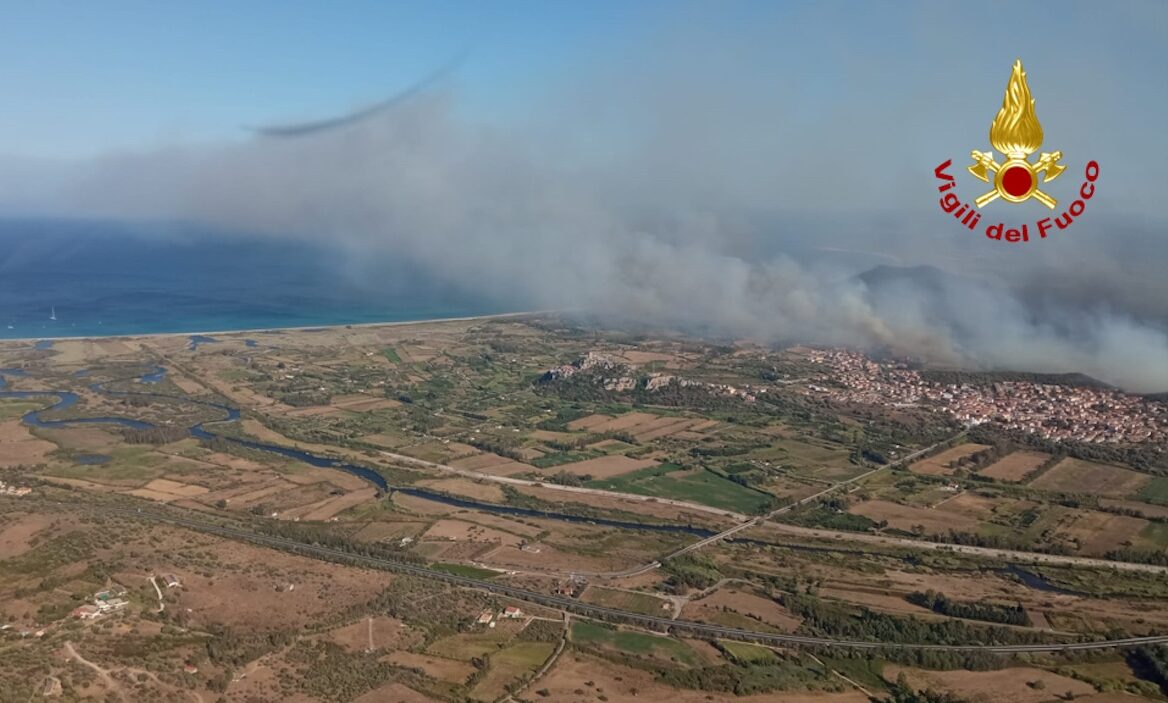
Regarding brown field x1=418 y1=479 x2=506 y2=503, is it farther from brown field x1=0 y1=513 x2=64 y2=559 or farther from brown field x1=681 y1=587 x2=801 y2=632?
brown field x1=0 y1=513 x2=64 y2=559

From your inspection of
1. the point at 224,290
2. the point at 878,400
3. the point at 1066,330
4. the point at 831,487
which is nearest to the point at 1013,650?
the point at 831,487

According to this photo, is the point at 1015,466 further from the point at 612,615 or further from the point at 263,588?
the point at 263,588

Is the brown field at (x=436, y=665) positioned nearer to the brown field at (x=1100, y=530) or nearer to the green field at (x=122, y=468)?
the green field at (x=122, y=468)

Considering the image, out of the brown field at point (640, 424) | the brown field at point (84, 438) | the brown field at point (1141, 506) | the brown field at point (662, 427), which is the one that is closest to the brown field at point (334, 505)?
the brown field at point (84, 438)

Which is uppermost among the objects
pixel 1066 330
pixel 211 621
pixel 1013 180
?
pixel 1013 180

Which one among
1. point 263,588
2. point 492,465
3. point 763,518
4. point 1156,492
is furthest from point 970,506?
point 263,588

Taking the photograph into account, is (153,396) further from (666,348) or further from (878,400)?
(878,400)

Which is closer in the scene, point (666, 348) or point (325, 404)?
point (325, 404)
